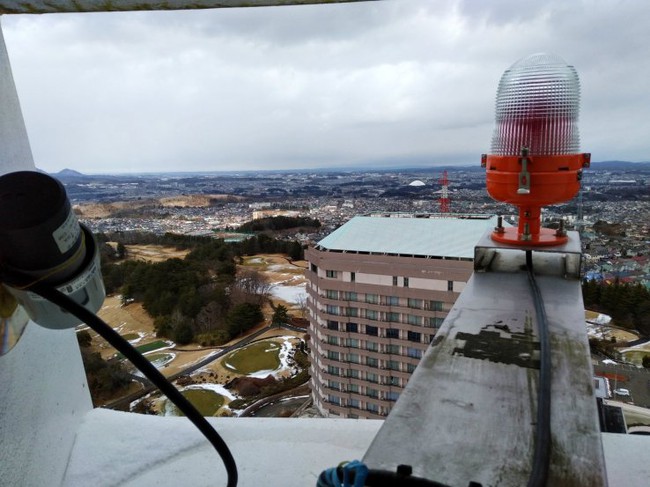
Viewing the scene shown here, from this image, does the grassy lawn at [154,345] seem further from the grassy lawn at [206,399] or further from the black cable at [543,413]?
the black cable at [543,413]

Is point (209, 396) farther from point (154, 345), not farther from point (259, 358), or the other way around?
point (154, 345)

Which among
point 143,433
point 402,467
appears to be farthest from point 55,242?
point 143,433

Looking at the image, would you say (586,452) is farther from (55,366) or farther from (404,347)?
(404,347)

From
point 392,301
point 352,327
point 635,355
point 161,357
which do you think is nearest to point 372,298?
point 392,301

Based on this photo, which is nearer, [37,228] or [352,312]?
[37,228]

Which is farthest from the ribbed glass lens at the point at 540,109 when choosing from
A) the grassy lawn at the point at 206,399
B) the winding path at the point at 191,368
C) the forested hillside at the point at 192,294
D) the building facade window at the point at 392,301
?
the forested hillside at the point at 192,294

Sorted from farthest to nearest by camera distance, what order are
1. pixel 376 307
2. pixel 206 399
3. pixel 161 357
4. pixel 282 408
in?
1. pixel 161 357
2. pixel 206 399
3. pixel 282 408
4. pixel 376 307
